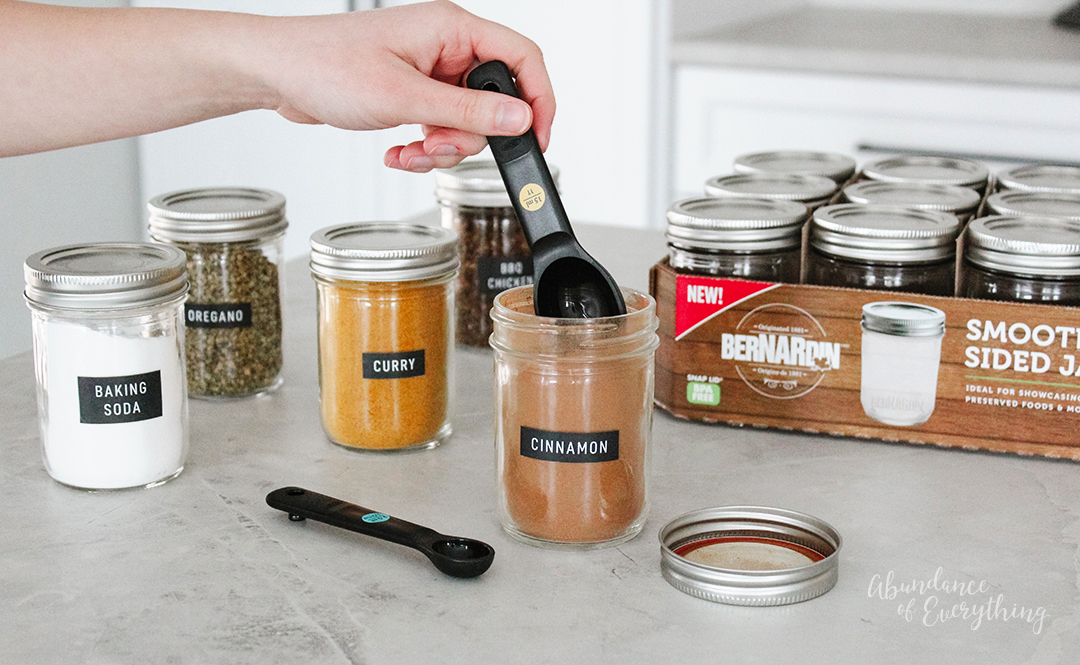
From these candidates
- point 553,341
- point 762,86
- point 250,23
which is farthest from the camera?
point 762,86

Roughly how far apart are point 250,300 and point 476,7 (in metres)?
1.77

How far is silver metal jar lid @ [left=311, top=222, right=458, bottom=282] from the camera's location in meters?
0.98

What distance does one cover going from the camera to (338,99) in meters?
0.97

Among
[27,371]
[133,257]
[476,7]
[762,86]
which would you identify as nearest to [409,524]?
[133,257]

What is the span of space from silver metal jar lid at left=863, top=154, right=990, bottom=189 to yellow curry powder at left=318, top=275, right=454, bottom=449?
21.4 inches

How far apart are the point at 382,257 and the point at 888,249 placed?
43 cm

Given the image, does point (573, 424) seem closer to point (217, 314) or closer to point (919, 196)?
point (217, 314)

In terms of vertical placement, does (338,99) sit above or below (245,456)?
above

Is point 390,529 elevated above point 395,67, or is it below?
below

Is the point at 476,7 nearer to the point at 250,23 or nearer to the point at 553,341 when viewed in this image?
the point at 250,23

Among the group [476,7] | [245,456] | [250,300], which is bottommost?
[245,456]

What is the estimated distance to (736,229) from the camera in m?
1.04

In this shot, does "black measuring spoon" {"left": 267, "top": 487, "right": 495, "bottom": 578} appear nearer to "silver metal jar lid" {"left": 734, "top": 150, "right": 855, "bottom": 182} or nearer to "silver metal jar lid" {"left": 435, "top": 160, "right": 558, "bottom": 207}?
"silver metal jar lid" {"left": 435, "top": 160, "right": 558, "bottom": 207}

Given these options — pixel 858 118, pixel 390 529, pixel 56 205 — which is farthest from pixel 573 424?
pixel 56 205
